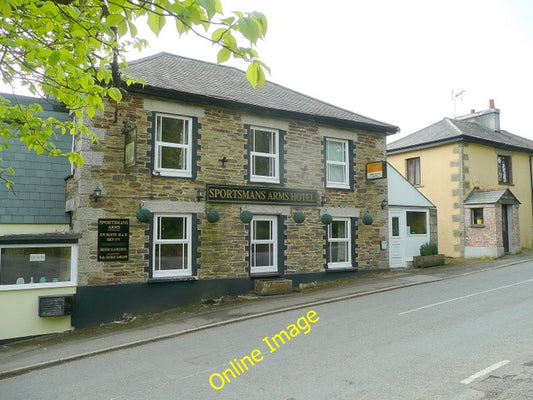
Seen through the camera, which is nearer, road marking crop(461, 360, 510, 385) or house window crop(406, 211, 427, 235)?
road marking crop(461, 360, 510, 385)

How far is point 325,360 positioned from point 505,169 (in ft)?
69.9

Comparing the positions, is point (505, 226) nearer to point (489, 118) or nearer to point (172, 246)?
point (489, 118)

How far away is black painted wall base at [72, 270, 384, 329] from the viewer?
10.5 m

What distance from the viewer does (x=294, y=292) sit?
1307 centimetres

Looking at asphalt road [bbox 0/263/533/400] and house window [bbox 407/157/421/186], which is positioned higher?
house window [bbox 407/157/421/186]

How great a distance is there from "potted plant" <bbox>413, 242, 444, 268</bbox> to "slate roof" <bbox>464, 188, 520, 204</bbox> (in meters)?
3.58

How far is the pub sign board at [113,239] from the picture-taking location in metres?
10.8

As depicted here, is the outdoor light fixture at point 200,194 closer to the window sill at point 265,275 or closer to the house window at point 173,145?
the house window at point 173,145

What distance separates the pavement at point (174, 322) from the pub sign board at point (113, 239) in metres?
1.69

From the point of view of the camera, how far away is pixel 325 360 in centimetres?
652

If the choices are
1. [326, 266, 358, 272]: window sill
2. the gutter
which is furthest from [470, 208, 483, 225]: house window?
[326, 266, 358, 272]: window sill

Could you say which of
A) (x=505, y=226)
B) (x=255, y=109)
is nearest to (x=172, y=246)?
(x=255, y=109)

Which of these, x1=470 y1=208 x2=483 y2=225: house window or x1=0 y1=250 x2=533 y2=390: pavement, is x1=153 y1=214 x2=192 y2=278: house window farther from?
x1=470 y1=208 x2=483 y2=225: house window

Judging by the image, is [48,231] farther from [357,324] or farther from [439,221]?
[439,221]
